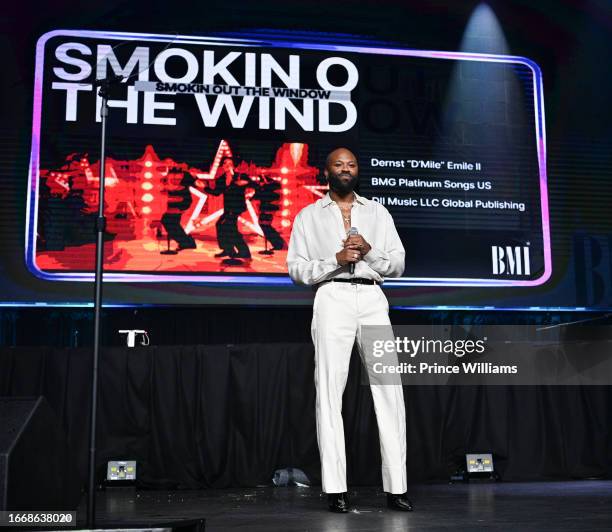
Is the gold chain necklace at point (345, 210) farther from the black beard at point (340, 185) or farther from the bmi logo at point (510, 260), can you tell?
the bmi logo at point (510, 260)

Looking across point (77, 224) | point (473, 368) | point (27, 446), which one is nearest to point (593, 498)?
point (473, 368)

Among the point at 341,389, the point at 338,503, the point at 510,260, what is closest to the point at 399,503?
the point at 338,503

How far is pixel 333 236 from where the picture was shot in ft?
9.48

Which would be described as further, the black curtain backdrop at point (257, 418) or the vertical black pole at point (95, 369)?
the black curtain backdrop at point (257, 418)

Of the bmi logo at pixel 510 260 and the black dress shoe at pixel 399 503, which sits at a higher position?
the bmi logo at pixel 510 260

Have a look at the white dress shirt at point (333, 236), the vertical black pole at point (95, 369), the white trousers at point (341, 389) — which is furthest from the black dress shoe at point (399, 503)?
the vertical black pole at point (95, 369)

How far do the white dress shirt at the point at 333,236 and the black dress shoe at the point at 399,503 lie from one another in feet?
2.48

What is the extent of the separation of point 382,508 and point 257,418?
3.43 ft

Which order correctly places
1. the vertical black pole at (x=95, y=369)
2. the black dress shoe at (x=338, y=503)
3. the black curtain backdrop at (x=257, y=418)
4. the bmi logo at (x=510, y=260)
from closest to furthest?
the vertical black pole at (x=95, y=369) → the black dress shoe at (x=338, y=503) → the black curtain backdrop at (x=257, y=418) → the bmi logo at (x=510, y=260)

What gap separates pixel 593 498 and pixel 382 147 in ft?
9.08

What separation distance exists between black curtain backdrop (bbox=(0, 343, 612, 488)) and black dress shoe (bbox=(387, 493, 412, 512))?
3.01 ft

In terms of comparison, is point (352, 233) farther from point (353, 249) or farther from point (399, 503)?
point (399, 503)

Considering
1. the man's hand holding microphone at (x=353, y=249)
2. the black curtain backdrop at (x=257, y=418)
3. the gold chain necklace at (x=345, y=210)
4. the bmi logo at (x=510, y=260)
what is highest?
the bmi logo at (x=510, y=260)

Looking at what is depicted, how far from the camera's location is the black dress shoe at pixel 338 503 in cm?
262
